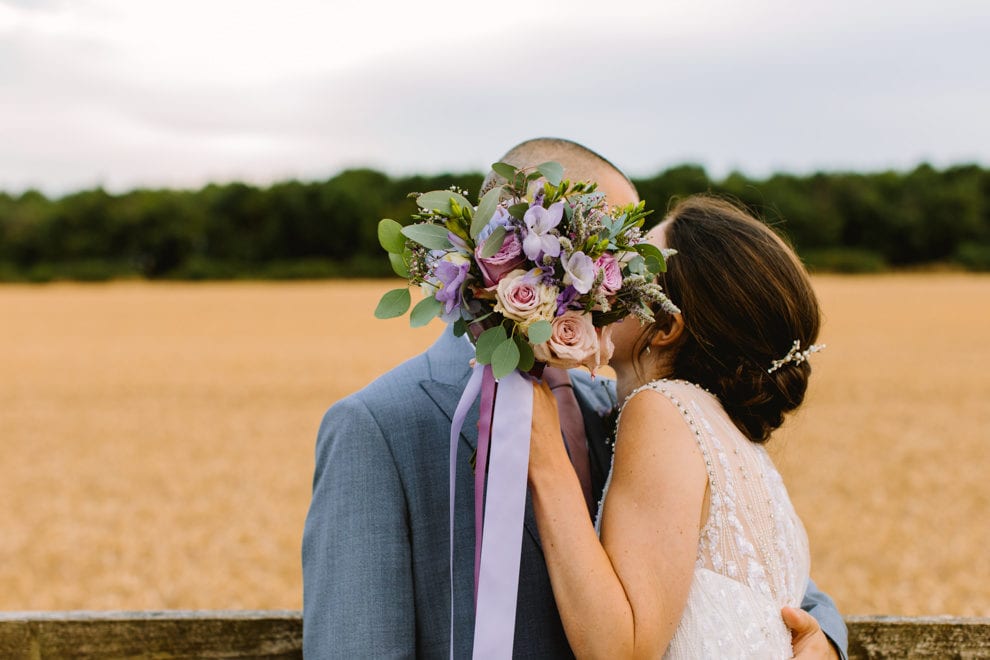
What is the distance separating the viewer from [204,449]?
1291cm

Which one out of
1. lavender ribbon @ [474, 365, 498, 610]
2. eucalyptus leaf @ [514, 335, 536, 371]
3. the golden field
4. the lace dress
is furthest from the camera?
the golden field

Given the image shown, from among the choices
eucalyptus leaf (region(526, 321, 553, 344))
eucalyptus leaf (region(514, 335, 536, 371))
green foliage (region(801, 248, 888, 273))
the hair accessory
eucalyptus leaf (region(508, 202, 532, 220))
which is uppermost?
eucalyptus leaf (region(508, 202, 532, 220))

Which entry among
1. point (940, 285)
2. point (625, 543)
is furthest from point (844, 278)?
point (625, 543)

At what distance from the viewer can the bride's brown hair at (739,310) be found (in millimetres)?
2359

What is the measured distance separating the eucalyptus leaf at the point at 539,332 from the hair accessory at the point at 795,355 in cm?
93

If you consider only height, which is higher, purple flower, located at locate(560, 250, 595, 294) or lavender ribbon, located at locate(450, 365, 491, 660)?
purple flower, located at locate(560, 250, 595, 294)

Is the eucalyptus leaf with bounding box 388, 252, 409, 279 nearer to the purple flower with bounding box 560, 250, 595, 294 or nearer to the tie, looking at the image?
the purple flower with bounding box 560, 250, 595, 294

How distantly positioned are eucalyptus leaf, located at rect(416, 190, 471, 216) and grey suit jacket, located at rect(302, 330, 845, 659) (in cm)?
55

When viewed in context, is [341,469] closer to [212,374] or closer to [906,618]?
[906,618]

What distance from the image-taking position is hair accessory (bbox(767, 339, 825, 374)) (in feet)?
7.99

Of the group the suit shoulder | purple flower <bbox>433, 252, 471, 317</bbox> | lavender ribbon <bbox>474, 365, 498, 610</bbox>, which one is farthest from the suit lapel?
purple flower <bbox>433, 252, 471, 317</bbox>

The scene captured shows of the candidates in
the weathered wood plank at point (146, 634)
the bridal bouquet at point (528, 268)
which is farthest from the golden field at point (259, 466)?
the weathered wood plank at point (146, 634)

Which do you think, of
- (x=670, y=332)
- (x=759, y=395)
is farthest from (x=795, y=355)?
(x=670, y=332)

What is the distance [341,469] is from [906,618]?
1.56 metres
